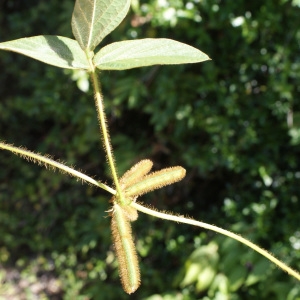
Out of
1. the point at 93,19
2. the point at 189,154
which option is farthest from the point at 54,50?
the point at 189,154

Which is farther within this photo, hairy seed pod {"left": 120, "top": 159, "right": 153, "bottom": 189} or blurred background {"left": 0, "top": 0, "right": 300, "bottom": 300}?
blurred background {"left": 0, "top": 0, "right": 300, "bottom": 300}

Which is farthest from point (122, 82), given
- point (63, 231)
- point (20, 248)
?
point (20, 248)

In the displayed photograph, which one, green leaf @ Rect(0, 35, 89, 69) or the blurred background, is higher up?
the blurred background

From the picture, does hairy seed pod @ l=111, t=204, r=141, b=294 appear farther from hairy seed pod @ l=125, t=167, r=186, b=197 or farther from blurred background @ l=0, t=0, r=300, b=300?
blurred background @ l=0, t=0, r=300, b=300

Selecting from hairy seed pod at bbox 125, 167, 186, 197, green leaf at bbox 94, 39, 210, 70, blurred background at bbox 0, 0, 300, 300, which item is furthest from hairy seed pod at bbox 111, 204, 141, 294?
blurred background at bbox 0, 0, 300, 300

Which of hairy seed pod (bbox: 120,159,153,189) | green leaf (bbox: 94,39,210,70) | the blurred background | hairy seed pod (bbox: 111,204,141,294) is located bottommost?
hairy seed pod (bbox: 111,204,141,294)

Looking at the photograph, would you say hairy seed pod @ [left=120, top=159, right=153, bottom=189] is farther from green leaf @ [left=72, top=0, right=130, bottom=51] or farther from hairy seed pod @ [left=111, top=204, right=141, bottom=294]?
green leaf @ [left=72, top=0, right=130, bottom=51]
